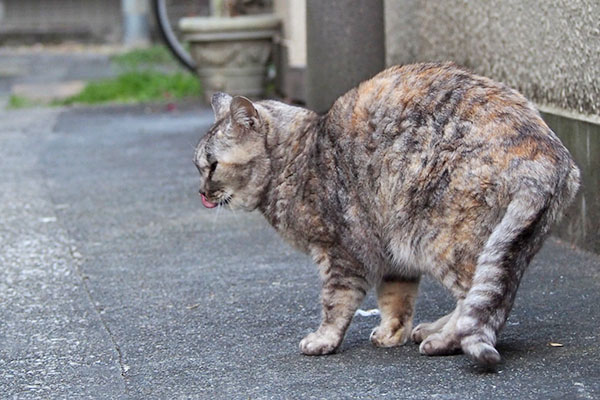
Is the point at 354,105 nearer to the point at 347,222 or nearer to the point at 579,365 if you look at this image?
the point at 347,222

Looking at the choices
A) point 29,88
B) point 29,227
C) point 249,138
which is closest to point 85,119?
point 29,88

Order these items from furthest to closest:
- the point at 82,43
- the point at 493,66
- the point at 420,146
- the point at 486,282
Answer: the point at 82,43
the point at 493,66
the point at 420,146
the point at 486,282

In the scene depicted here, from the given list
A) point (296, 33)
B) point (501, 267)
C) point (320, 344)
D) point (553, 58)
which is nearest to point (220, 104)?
point (320, 344)

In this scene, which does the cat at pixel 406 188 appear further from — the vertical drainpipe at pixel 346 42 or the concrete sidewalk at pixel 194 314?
the vertical drainpipe at pixel 346 42

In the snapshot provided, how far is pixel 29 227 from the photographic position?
20.6ft

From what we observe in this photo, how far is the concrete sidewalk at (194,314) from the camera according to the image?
11.6 ft

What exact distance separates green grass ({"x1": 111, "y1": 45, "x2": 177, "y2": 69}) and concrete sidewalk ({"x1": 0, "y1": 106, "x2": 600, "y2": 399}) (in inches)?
315

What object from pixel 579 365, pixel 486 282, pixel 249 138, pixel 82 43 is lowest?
pixel 82 43

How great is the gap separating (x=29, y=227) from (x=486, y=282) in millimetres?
3634

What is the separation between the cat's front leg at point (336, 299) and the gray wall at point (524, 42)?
72.6 inches

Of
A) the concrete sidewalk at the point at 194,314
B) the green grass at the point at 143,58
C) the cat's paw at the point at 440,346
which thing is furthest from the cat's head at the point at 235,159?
the green grass at the point at 143,58

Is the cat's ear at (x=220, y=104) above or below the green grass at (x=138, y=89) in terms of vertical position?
above

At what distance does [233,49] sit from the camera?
410 inches

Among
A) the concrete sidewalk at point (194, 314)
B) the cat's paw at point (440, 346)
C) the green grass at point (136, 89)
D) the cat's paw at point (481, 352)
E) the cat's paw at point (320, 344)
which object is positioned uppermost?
the cat's paw at point (481, 352)
